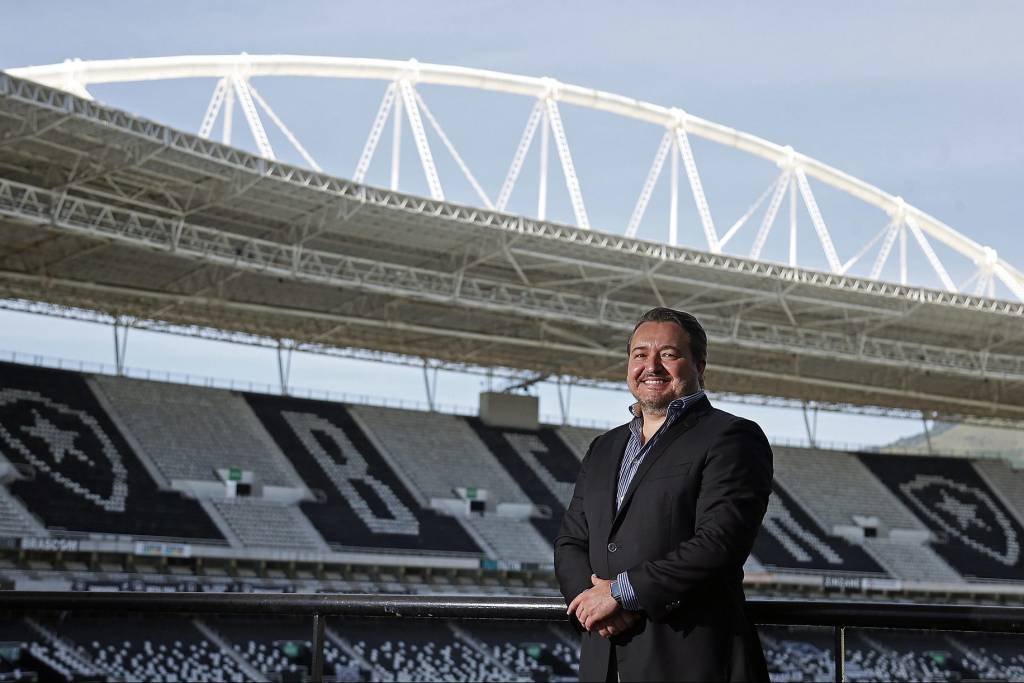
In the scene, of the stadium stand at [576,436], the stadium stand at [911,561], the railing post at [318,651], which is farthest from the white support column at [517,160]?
the railing post at [318,651]

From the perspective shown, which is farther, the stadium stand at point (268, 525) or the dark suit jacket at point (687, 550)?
the stadium stand at point (268, 525)

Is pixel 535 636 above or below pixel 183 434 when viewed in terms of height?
below

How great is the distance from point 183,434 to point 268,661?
3426 centimetres

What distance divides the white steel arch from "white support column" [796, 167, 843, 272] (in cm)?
3

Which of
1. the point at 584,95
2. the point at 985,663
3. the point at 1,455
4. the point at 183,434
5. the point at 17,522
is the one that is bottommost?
the point at 985,663

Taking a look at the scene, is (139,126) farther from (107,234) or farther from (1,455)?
(1,455)

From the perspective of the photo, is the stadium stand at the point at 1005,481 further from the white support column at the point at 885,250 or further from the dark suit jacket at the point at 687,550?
the dark suit jacket at the point at 687,550

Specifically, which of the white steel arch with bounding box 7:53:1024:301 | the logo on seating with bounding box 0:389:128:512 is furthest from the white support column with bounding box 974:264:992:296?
the logo on seating with bounding box 0:389:128:512

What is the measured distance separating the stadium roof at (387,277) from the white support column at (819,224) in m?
1.01

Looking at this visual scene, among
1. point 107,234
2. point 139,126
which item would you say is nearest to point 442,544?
point 107,234

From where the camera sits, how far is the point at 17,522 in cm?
3103

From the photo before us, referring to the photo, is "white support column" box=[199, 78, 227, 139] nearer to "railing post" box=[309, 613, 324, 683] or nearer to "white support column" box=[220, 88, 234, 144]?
"white support column" box=[220, 88, 234, 144]

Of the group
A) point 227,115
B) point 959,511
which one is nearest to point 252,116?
point 227,115

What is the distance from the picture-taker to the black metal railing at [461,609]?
11.5ft
